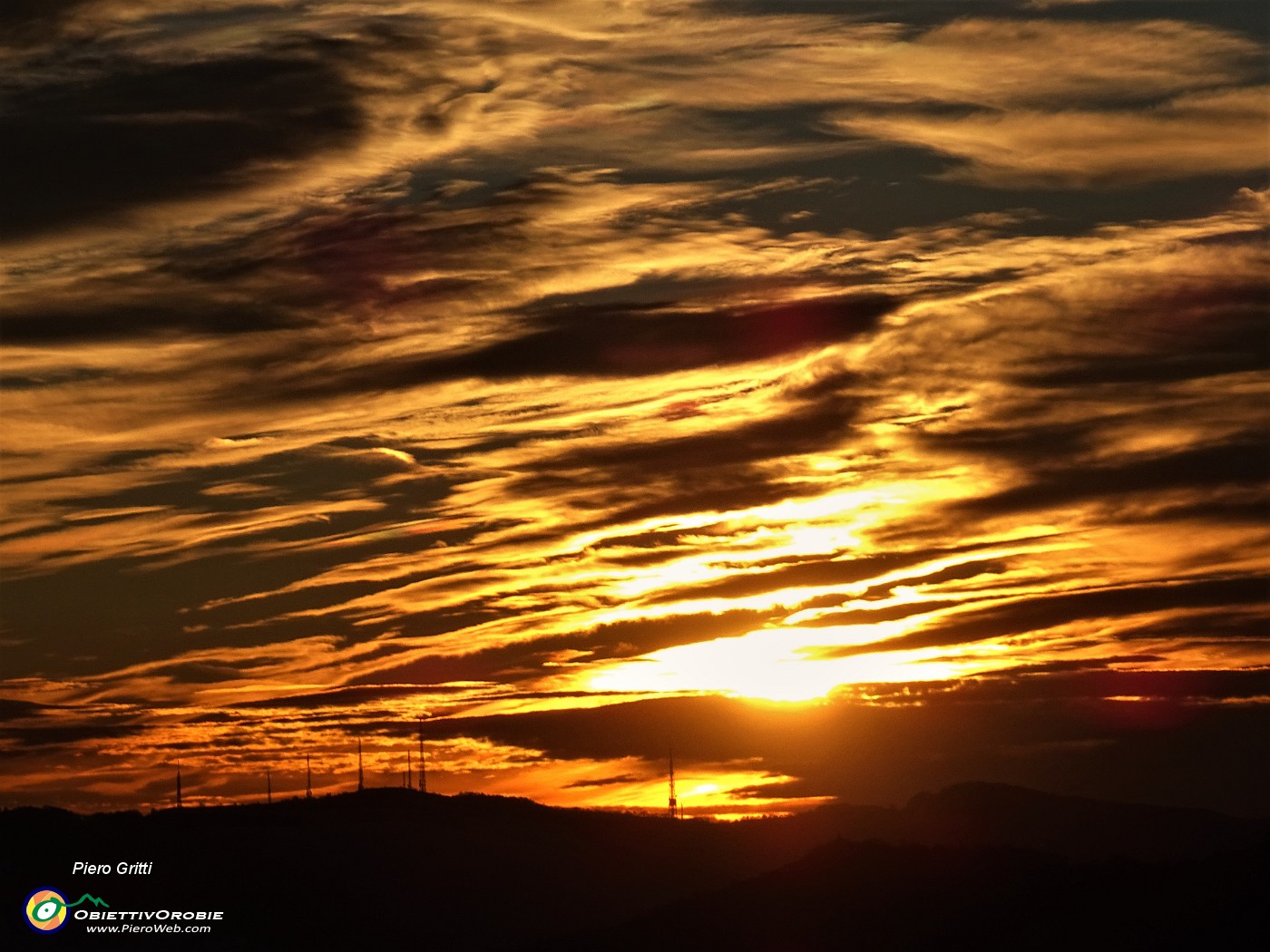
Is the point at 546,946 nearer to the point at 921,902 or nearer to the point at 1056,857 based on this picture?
the point at 921,902

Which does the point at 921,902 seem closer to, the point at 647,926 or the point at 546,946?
the point at 647,926

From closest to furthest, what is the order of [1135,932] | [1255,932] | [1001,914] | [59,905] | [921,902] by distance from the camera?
[1255,932] → [1135,932] → [1001,914] → [921,902] → [59,905]

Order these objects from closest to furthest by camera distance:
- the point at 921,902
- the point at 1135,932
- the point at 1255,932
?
the point at 1255,932
the point at 1135,932
the point at 921,902

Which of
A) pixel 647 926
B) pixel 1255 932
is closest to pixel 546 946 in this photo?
pixel 647 926

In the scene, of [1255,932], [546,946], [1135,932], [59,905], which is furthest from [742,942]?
[59,905]

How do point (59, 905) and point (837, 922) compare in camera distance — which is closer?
point (837, 922)

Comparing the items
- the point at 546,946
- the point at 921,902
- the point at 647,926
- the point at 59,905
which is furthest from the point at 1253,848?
the point at 59,905

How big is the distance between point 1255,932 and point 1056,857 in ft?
194

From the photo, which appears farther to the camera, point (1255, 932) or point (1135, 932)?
point (1135, 932)

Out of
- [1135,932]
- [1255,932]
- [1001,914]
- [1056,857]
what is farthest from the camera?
[1056,857]

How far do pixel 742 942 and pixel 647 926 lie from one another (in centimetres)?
1481

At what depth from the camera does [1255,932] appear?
124m

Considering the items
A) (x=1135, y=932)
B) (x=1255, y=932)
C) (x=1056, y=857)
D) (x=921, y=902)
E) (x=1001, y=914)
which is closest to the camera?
(x=1255, y=932)

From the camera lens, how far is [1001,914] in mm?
156125
